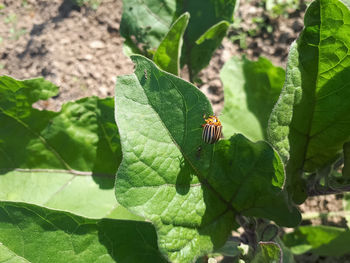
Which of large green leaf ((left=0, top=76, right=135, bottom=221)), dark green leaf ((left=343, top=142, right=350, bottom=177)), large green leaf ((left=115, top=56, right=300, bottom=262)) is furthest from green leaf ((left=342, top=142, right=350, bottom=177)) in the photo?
large green leaf ((left=0, top=76, right=135, bottom=221))

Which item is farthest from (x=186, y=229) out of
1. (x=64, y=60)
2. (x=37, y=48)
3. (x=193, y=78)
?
(x=37, y=48)

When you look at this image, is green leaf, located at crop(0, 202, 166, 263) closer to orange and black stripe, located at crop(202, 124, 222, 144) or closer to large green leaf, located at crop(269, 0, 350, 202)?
orange and black stripe, located at crop(202, 124, 222, 144)

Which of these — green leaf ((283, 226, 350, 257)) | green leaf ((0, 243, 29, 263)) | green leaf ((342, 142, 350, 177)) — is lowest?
green leaf ((283, 226, 350, 257))

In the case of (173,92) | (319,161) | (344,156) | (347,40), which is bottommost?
(319,161)

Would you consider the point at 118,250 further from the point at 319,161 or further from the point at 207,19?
the point at 207,19

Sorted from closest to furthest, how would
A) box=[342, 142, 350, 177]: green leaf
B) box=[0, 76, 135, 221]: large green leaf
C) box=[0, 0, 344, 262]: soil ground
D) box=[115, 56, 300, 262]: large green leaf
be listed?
box=[115, 56, 300, 262]: large green leaf
box=[342, 142, 350, 177]: green leaf
box=[0, 76, 135, 221]: large green leaf
box=[0, 0, 344, 262]: soil ground

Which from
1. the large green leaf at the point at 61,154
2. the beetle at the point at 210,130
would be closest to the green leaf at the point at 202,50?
the large green leaf at the point at 61,154
